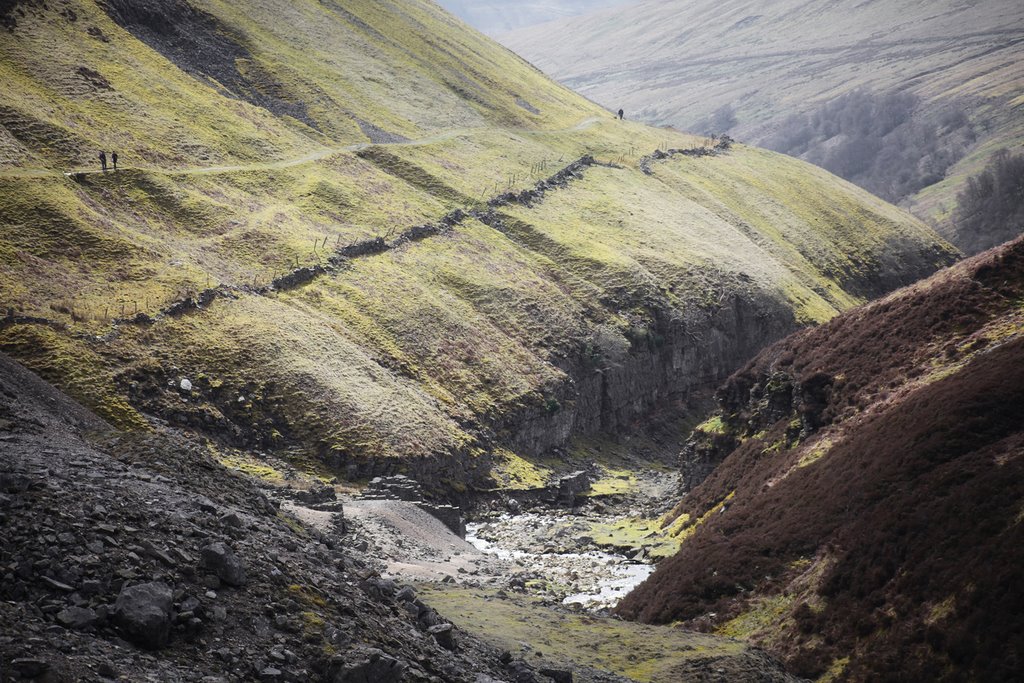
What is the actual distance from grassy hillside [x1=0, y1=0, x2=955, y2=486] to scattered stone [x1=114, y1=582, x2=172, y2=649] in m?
55.9

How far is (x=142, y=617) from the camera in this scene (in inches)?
859

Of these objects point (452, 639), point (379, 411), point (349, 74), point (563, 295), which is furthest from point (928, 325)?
point (349, 74)

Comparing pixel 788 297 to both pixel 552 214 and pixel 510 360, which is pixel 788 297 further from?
pixel 510 360

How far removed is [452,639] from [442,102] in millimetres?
159225

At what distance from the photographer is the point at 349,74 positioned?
173 metres

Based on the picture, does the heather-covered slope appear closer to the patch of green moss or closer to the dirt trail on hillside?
the patch of green moss

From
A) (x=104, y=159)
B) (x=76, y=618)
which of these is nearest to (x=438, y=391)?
(x=104, y=159)

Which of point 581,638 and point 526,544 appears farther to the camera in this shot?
point 526,544

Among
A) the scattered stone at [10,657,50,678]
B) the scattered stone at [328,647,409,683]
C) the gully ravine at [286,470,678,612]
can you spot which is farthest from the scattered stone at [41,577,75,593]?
the gully ravine at [286,470,678,612]

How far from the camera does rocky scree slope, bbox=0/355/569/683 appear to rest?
21.2 metres

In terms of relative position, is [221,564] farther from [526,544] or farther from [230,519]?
[526,544]

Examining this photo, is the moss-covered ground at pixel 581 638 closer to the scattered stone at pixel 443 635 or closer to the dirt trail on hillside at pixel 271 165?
the scattered stone at pixel 443 635

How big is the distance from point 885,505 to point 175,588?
29031mm

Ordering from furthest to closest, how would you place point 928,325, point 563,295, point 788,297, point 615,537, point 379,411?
point 788,297
point 563,295
point 379,411
point 615,537
point 928,325
